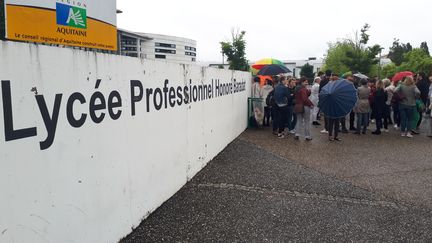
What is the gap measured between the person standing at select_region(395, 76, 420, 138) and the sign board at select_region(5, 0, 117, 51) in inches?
345

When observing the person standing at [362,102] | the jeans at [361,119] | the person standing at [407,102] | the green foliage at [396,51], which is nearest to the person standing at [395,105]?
the person standing at [407,102]

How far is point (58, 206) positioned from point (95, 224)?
578 millimetres

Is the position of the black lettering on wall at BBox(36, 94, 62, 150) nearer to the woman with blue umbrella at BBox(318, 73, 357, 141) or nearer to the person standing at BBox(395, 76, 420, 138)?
the woman with blue umbrella at BBox(318, 73, 357, 141)

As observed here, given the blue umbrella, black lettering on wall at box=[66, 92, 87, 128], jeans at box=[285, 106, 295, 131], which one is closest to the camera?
black lettering on wall at box=[66, 92, 87, 128]

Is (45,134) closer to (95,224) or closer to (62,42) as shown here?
(95,224)

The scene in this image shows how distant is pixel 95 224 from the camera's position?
318 cm

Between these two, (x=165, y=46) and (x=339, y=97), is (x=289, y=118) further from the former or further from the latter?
(x=165, y=46)

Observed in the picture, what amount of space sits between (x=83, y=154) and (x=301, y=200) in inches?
124

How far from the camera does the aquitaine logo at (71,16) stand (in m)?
3.46

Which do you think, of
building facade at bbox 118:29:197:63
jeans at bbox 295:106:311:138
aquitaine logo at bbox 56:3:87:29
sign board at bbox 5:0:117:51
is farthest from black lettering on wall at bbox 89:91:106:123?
building facade at bbox 118:29:197:63

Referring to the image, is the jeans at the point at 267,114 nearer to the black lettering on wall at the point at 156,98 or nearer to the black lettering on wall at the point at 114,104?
the black lettering on wall at the point at 156,98

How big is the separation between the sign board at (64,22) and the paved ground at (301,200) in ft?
7.07

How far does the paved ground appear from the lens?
3.90m

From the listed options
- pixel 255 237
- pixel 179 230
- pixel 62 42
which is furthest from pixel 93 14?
pixel 255 237
